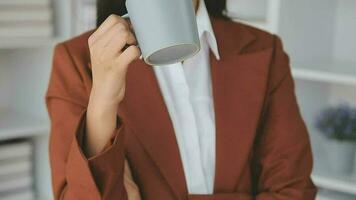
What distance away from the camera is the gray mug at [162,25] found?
681 millimetres

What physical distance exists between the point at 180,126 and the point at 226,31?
0.75ft

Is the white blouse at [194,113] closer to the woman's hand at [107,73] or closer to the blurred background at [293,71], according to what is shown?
the woman's hand at [107,73]

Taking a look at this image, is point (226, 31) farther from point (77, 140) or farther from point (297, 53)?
point (297, 53)

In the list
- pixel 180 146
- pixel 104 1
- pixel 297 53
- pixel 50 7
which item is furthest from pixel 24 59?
pixel 180 146

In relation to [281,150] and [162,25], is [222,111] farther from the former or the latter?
[162,25]

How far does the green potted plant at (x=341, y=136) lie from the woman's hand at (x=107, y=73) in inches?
42.2

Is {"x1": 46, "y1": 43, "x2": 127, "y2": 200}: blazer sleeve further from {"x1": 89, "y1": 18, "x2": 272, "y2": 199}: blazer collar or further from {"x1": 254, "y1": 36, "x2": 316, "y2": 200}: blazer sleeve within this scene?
{"x1": 254, "y1": 36, "x2": 316, "y2": 200}: blazer sleeve

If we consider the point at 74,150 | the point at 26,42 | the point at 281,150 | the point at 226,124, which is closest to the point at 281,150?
the point at 281,150

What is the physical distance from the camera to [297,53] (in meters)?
1.81

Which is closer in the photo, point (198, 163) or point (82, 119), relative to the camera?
point (82, 119)

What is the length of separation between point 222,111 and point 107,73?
327mm

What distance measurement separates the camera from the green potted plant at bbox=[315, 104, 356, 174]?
69.4 inches

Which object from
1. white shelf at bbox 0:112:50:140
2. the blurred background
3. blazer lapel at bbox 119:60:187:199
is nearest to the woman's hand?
blazer lapel at bbox 119:60:187:199

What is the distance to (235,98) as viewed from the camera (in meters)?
1.10
